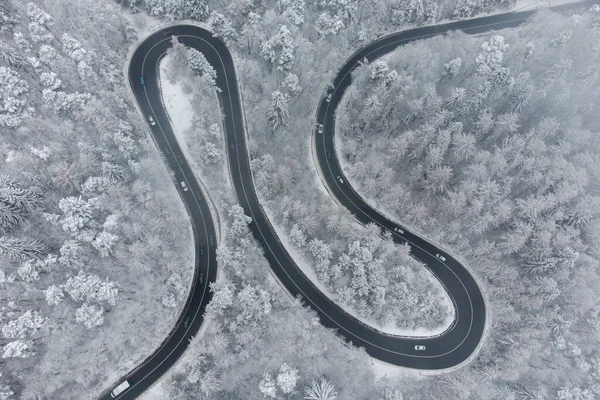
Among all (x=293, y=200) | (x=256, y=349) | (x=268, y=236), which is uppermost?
(x=293, y=200)

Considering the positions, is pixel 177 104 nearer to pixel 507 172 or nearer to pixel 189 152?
pixel 189 152

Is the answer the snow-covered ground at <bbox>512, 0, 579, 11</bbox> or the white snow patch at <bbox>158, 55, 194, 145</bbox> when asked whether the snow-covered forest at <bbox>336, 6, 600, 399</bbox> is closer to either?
the snow-covered ground at <bbox>512, 0, 579, 11</bbox>

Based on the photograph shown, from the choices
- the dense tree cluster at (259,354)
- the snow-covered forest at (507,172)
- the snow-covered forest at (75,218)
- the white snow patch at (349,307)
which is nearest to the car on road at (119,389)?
the snow-covered forest at (75,218)

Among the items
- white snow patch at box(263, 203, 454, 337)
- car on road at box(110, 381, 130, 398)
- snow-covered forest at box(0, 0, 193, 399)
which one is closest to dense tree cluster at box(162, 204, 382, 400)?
white snow patch at box(263, 203, 454, 337)

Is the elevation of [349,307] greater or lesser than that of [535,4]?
lesser

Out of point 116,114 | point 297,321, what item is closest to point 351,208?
point 297,321

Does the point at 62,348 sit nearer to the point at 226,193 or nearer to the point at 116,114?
the point at 226,193

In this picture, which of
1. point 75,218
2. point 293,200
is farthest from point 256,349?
point 75,218
